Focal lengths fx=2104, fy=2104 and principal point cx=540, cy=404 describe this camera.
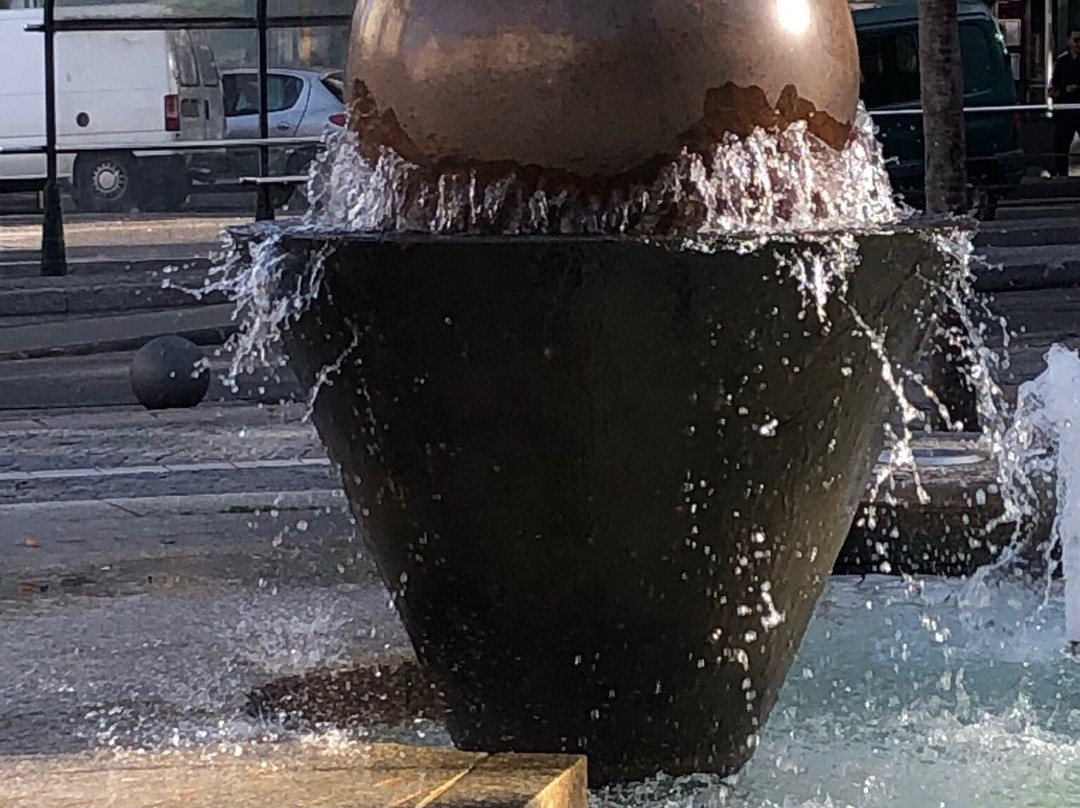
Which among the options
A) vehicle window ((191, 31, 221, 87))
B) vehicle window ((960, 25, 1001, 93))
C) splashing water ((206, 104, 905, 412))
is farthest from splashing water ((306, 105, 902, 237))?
vehicle window ((191, 31, 221, 87))

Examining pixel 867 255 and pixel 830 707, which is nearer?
pixel 867 255

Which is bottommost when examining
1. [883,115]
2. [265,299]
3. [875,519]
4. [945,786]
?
[945,786]

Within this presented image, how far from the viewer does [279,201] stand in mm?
18281

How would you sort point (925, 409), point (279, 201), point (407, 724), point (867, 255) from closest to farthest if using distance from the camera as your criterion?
point (867, 255)
point (407, 724)
point (925, 409)
point (279, 201)

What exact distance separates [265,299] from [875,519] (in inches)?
101

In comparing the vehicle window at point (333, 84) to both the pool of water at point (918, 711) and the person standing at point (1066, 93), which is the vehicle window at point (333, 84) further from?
the pool of water at point (918, 711)

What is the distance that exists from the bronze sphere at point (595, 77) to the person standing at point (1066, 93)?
2090cm

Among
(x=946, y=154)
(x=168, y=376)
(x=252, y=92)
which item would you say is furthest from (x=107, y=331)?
(x=252, y=92)

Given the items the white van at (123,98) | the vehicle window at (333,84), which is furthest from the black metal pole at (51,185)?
the vehicle window at (333,84)

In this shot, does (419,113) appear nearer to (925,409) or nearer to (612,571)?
(612,571)

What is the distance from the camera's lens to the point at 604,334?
12.1 ft

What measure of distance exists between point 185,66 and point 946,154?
16937 mm

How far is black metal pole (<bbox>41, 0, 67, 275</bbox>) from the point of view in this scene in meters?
16.1

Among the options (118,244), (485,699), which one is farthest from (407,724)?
(118,244)
